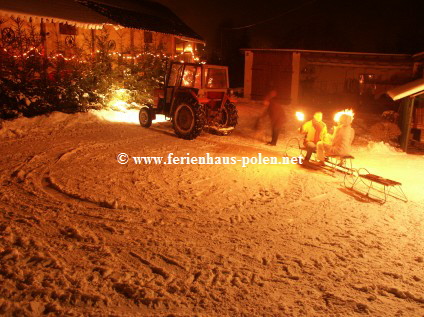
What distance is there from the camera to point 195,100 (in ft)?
33.3

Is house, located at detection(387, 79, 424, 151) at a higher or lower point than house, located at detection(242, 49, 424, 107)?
lower

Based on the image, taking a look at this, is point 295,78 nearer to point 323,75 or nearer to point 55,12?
point 323,75

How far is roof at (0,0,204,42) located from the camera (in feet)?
42.0

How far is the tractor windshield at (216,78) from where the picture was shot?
34.2 ft

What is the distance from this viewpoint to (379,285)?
3.74 meters

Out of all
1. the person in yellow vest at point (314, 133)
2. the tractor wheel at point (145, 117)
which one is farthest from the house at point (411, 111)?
the tractor wheel at point (145, 117)

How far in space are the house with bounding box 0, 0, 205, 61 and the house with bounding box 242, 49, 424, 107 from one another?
4.16 metres

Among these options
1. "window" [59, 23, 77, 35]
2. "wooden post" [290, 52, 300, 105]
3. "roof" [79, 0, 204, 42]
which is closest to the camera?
"roof" [79, 0, 204, 42]

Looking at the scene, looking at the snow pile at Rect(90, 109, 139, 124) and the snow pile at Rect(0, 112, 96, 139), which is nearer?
the snow pile at Rect(0, 112, 96, 139)

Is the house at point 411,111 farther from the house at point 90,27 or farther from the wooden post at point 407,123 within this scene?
the house at point 90,27

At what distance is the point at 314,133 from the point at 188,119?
3685 mm

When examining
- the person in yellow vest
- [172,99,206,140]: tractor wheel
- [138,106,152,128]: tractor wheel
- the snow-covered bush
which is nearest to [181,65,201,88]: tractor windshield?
[172,99,206,140]: tractor wheel

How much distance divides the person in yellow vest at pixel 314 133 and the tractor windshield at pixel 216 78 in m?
3.38

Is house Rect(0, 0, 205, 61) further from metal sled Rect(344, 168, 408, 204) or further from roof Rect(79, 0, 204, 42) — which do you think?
metal sled Rect(344, 168, 408, 204)
